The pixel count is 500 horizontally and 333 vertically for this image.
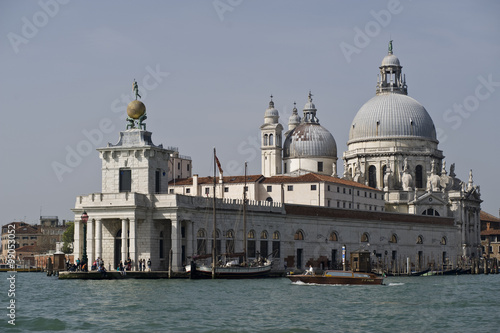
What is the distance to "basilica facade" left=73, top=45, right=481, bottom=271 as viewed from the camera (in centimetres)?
7200

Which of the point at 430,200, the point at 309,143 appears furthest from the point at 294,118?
the point at 430,200

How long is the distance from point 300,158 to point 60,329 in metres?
79.1

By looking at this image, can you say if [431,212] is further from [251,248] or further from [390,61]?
[251,248]

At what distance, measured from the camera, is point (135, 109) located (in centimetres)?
7431

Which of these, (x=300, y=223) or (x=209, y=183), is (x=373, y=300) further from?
(x=209, y=183)

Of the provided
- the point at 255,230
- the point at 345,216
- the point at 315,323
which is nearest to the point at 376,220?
the point at 345,216

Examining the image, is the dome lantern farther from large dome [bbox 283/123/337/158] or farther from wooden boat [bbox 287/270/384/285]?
wooden boat [bbox 287/270/384/285]

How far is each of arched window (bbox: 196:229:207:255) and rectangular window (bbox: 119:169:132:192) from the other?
6.08m

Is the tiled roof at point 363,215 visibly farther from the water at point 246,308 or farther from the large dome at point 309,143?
the water at point 246,308

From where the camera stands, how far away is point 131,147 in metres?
73.2

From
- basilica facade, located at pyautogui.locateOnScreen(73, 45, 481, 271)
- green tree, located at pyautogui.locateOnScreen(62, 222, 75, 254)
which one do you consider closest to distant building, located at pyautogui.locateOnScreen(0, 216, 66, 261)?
green tree, located at pyautogui.locateOnScreen(62, 222, 75, 254)

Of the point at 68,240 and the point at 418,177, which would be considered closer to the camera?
the point at 418,177

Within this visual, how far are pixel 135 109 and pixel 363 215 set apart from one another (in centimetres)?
2898

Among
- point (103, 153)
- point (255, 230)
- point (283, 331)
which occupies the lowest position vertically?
point (283, 331)
